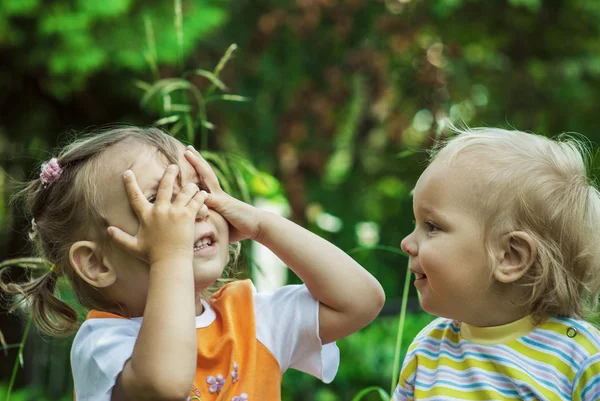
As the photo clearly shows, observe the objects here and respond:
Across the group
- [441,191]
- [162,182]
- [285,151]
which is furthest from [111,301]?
[285,151]

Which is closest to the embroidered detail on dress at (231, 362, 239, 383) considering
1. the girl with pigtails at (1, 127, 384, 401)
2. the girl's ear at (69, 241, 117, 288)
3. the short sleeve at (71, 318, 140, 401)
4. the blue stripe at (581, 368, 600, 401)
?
the girl with pigtails at (1, 127, 384, 401)

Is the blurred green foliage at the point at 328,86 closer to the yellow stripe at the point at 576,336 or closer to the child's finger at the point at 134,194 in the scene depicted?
the yellow stripe at the point at 576,336

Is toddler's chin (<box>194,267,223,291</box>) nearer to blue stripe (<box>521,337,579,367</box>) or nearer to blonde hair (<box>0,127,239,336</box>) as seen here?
blonde hair (<box>0,127,239,336</box>)

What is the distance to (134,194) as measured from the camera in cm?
182

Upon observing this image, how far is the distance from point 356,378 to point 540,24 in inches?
192

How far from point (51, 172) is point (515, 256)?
3.67 feet

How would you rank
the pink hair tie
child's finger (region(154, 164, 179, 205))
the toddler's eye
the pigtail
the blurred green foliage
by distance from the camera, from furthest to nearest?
the blurred green foliage
the pigtail
the pink hair tie
the toddler's eye
child's finger (region(154, 164, 179, 205))

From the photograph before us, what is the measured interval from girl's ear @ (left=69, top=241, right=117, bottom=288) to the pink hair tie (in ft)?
0.70

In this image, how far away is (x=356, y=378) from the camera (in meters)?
4.41

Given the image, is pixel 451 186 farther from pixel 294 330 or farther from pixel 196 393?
pixel 196 393

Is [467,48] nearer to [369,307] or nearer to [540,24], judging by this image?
[540,24]

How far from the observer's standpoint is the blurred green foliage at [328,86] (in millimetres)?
4945

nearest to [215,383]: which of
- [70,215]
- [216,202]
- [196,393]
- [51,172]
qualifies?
[196,393]

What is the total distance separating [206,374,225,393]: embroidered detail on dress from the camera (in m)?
1.89
